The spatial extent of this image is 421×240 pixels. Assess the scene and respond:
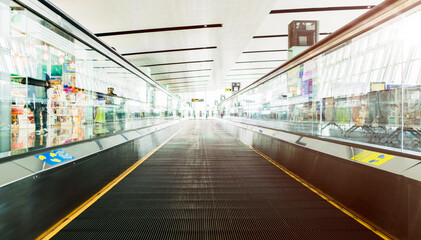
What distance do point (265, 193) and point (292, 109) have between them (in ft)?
10.1

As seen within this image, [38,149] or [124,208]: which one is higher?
[38,149]

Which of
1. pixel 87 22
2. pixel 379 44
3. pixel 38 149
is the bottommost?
pixel 38 149

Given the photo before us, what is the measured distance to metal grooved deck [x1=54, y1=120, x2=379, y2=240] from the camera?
2.21 metres

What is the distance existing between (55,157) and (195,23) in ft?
42.1

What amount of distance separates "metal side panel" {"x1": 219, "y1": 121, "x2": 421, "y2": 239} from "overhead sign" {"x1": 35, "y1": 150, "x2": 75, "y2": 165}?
3216 millimetres

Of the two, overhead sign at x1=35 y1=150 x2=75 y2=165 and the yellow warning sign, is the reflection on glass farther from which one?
overhead sign at x1=35 y1=150 x2=75 y2=165

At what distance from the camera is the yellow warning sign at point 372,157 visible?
7.80ft

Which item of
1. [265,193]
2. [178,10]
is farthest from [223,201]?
[178,10]

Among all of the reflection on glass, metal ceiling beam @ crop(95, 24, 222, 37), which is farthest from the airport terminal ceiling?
the reflection on glass

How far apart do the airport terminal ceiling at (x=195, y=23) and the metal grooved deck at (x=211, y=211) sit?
975 centimetres

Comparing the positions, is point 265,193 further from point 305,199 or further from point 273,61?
point 273,61

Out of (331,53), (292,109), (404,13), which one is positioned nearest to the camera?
(404,13)

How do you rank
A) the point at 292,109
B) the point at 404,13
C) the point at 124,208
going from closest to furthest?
the point at 404,13, the point at 124,208, the point at 292,109

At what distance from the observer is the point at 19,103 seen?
2625 millimetres
